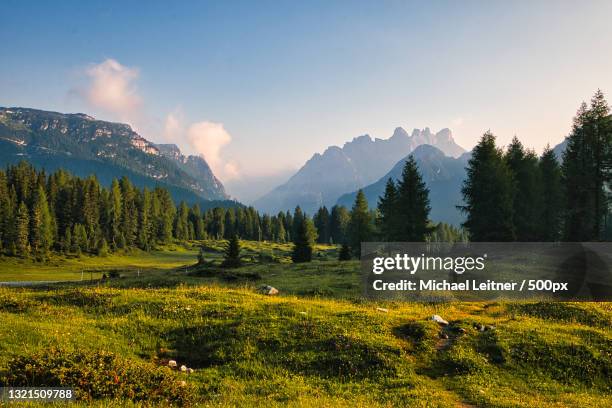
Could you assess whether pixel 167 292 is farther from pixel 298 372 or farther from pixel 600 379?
pixel 600 379

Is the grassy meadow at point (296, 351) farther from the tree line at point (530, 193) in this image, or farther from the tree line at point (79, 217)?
the tree line at point (79, 217)

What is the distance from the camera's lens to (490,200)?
57.2 meters

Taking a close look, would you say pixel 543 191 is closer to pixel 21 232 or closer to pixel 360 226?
pixel 360 226

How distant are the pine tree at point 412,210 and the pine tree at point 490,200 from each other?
621 cm

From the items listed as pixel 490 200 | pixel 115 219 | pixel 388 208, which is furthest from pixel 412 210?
pixel 115 219

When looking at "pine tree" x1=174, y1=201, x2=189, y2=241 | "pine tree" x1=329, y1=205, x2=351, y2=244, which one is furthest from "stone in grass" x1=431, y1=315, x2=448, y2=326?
"pine tree" x1=174, y1=201, x2=189, y2=241

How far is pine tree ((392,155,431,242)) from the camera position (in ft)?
197

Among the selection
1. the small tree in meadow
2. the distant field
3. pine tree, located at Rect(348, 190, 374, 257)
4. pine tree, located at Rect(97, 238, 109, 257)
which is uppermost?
pine tree, located at Rect(348, 190, 374, 257)

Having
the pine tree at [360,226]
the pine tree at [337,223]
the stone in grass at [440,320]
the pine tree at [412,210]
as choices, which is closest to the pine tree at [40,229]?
the pine tree at [360,226]

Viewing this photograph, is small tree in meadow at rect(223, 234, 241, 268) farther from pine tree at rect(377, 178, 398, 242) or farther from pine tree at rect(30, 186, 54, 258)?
pine tree at rect(30, 186, 54, 258)

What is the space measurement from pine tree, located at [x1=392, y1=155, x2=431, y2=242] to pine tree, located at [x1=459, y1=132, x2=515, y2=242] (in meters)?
6.21

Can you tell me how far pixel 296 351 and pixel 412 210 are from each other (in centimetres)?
4931

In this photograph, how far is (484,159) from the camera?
60812 millimetres

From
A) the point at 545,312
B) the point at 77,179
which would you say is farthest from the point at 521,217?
the point at 77,179
